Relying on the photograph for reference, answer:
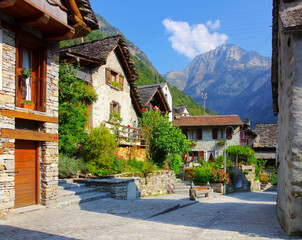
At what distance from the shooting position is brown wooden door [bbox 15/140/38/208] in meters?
8.65

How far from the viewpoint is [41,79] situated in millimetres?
9336

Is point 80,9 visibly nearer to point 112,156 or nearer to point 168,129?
point 112,156

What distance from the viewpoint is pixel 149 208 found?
1041 centimetres

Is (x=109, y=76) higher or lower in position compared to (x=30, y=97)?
higher

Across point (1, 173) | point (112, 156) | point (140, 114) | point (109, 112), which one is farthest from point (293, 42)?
point (140, 114)

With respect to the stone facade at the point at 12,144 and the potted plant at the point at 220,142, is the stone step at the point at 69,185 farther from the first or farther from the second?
the potted plant at the point at 220,142

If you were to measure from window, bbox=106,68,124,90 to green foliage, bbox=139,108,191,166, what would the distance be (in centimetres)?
331

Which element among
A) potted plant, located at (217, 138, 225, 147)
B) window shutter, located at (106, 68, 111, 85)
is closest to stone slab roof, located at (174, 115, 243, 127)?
potted plant, located at (217, 138, 225, 147)

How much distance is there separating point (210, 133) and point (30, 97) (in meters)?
31.3

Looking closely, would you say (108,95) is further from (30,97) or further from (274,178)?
(274,178)

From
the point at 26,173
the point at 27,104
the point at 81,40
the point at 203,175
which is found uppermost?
the point at 81,40

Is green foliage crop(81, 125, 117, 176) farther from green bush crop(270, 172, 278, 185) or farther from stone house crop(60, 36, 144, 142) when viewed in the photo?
green bush crop(270, 172, 278, 185)

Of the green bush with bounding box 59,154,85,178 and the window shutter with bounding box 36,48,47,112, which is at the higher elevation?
the window shutter with bounding box 36,48,47,112

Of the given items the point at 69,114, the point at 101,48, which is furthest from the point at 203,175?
the point at 69,114
